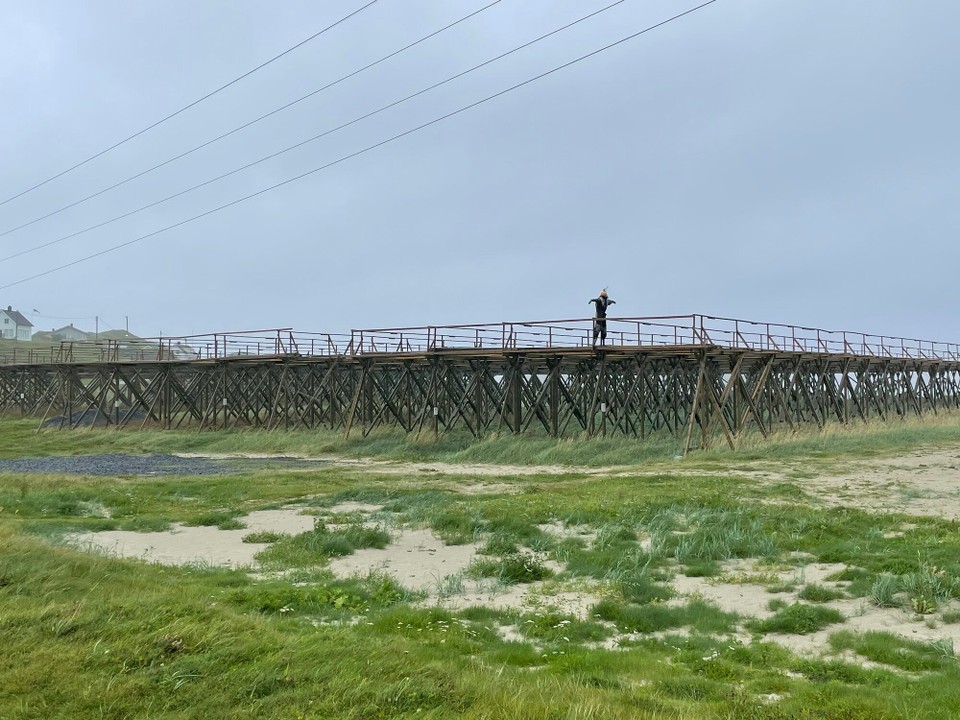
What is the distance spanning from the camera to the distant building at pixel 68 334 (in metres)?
112

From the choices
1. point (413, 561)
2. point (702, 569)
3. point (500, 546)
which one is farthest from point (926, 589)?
point (413, 561)

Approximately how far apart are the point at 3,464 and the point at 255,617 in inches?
856

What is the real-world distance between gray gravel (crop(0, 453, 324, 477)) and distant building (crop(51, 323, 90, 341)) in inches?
3885

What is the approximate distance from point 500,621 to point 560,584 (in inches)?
54.6

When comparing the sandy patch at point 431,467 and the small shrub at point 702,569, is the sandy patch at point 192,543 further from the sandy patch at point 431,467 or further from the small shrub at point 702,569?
the sandy patch at point 431,467

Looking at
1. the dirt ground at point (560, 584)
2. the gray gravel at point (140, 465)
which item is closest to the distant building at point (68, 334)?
the gray gravel at point (140, 465)

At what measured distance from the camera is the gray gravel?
19.7 m

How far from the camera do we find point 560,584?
23.0 ft

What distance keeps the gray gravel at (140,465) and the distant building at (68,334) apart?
98.7m

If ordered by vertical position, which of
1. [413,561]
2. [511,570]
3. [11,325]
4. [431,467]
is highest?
[11,325]

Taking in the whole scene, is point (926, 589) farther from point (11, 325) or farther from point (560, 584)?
point (11, 325)

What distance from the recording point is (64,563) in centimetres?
625

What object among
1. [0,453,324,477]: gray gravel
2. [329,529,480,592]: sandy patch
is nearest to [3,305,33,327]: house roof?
[0,453,324,477]: gray gravel

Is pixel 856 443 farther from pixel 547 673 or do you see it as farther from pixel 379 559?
pixel 547 673
